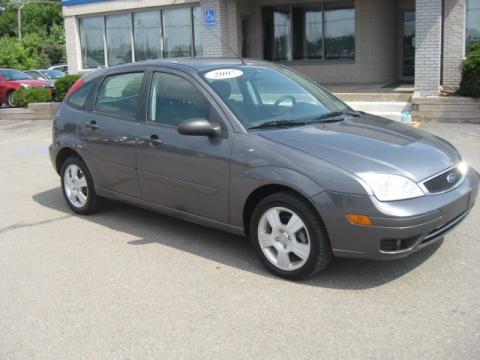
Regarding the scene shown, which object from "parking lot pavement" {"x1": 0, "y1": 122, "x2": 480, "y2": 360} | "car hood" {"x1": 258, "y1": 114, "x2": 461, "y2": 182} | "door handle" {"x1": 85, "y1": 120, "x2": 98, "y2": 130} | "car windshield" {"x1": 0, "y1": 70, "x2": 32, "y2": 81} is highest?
"car windshield" {"x1": 0, "y1": 70, "x2": 32, "y2": 81}

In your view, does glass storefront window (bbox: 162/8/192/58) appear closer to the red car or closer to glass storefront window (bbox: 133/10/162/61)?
glass storefront window (bbox: 133/10/162/61)

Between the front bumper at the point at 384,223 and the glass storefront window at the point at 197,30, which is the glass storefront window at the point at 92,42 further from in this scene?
the front bumper at the point at 384,223

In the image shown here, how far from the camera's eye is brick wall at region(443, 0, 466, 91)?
14344 mm

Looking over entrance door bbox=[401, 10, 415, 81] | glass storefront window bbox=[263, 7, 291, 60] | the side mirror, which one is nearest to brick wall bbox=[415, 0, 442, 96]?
entrance door bbox=[401, 10, 415, 81]

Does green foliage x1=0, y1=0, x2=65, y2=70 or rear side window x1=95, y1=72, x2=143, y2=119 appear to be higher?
green foliage x1=0, y1=0, x2=65, y2=70

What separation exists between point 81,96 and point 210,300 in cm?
331

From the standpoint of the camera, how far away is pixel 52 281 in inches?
189

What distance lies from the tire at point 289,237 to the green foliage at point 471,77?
878 centimetres

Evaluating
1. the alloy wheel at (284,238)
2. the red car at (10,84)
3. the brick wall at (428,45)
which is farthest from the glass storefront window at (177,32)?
the alloy wheel at (284,238)

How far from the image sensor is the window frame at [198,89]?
16.2 ft

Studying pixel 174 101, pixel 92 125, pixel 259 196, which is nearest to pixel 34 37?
pixel 92 125

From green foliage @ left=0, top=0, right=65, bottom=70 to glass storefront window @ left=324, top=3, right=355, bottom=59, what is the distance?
32.9 meters

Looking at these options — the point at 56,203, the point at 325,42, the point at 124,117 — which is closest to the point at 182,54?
the point at 325,42

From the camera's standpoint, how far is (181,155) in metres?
5.20
